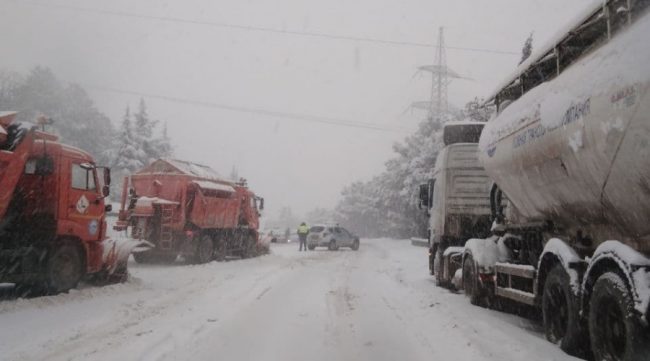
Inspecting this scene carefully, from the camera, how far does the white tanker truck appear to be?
4902 millimetres

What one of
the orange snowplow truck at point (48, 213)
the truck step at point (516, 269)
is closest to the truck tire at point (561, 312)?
Answer: the truck step at point (516, 269)

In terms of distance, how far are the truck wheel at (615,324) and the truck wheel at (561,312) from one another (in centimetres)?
48

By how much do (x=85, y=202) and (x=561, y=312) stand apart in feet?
30.5

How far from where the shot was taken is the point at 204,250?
20.2 metres

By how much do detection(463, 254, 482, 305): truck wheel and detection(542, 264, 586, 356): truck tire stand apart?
3.30 meters

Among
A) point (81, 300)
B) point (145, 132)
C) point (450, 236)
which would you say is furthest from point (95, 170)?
point (145, 132)

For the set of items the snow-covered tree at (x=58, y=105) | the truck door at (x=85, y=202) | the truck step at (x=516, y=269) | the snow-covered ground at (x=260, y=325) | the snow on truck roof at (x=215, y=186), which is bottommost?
the snow-covered ground at (x=260, y=325)

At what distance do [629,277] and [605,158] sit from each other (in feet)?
4.17

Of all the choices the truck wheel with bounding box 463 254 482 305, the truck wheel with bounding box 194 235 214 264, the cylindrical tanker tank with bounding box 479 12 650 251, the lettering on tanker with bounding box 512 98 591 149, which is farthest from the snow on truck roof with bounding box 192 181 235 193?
the lettering on tanker with bounding box 512 98 591 149

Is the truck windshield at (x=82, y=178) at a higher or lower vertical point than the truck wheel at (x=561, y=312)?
higher

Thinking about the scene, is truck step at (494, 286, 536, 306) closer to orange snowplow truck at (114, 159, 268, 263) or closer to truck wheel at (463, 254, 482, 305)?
truck wheel at (463, 254, 482, 305)

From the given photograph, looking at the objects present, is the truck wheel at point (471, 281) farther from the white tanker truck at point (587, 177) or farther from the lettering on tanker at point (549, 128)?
the lettering on tanker at point (549, 128)

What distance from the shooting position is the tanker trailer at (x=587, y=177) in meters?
4.91

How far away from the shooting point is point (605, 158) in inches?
216
